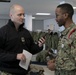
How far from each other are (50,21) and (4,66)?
14323mm

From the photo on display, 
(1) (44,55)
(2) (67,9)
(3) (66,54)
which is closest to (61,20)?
(2) (67,9)

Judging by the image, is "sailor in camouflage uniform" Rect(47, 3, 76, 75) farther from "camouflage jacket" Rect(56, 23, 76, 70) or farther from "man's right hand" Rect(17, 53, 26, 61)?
"man's right hand" Rect(17, 53, 26, 61)

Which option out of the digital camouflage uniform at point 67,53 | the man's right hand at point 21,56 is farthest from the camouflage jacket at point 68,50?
the man's right hand at point 21,56

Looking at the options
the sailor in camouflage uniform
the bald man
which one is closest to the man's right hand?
the bald man

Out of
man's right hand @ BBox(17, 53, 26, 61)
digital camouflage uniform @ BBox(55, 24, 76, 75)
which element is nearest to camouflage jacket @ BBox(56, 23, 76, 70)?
digital camouflage uniform @ BBox(55, 24, 76, 75)

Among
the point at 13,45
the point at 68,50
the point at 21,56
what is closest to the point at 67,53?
the point at 68,50

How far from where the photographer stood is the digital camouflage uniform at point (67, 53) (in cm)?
217

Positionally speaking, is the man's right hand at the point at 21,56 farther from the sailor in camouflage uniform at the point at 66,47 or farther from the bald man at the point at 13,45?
the sailor in camouflage uniform at the point at 66,47

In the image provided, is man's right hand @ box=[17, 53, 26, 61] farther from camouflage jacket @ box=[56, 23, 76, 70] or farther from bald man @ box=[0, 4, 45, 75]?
camouflage jacket @ box=[56, 23, 76, 70]

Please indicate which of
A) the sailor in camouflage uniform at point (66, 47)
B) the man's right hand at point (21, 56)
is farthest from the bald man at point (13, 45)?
the sailor in camouflage uniform at point (66, 47)

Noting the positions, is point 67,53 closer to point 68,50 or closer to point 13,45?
point 68,50

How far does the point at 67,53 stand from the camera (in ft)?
7.26

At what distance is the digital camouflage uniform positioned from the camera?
217 centimetres

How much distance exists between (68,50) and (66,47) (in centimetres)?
4
